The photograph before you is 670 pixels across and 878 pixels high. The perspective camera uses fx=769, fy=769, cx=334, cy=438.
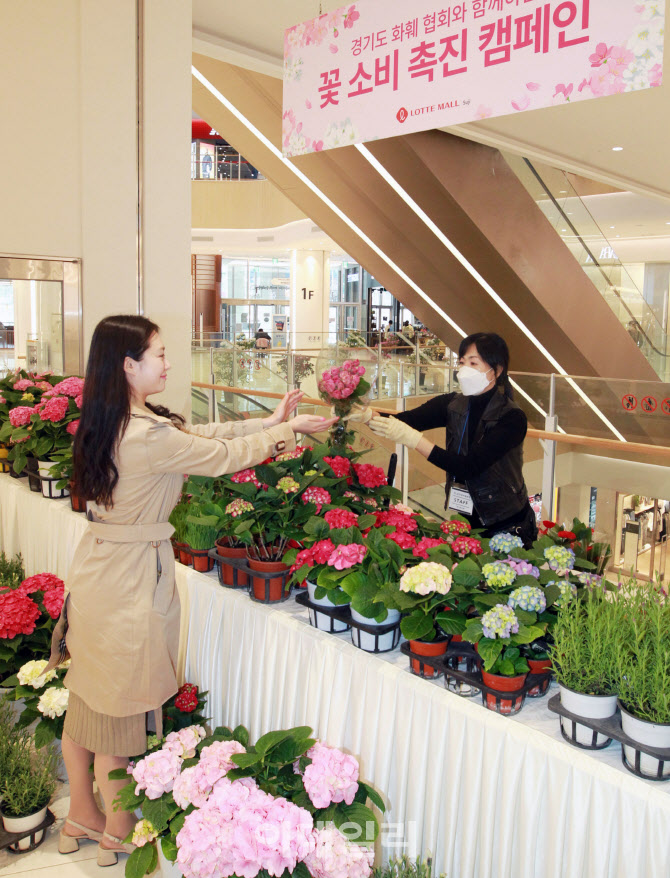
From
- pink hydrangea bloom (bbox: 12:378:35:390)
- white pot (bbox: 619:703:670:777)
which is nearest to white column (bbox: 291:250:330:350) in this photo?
pink hydrangea bloom (bbox: 12:378:35:390)

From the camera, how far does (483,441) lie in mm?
2852

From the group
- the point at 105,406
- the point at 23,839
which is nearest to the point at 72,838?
the point at 23,839

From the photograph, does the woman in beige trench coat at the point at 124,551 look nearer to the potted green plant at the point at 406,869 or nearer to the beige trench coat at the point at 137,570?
the beige trench coat at the point at 137,570

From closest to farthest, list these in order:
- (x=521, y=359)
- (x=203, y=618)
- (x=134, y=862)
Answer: (x=134, y=862)
(x=203, y=618)
(x=521, y=359)

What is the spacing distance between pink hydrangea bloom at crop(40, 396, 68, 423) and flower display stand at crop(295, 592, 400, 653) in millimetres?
1856

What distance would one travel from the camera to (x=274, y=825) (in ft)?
5.13

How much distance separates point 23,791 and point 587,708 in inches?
70.0

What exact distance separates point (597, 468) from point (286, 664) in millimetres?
7485

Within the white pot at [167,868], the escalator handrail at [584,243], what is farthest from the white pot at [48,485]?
the escalator handrail at [584,243]

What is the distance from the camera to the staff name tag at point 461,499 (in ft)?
9.87

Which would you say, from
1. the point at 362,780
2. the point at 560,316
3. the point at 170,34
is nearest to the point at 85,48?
A: the point at 170,34

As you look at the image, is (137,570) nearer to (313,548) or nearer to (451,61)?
(313,548)

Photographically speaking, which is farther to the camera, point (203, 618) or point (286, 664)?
point (203, 618)

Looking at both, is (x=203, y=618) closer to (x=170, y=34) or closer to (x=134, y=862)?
(x=134, y=862)
